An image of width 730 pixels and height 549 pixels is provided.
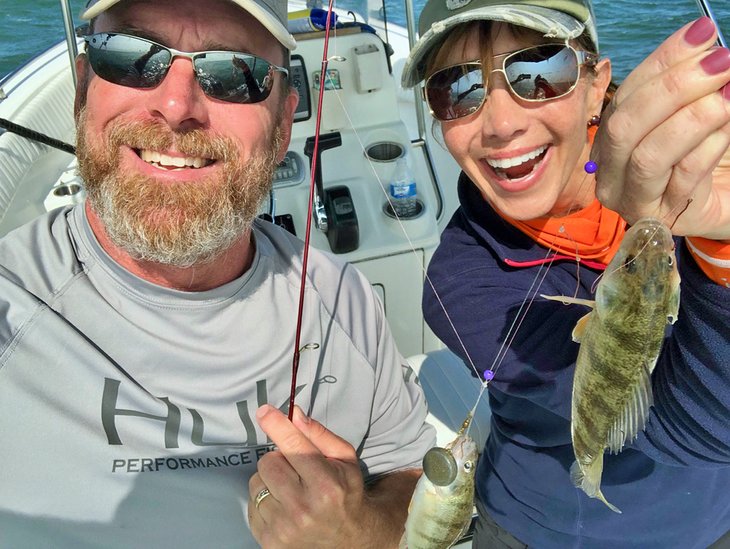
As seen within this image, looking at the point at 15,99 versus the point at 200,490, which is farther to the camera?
the point at 15,99

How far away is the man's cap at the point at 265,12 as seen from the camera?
1.56 metres

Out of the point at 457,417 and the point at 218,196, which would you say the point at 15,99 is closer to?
the point at 218,196

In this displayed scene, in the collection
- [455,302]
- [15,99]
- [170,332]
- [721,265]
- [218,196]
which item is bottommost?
[15,99]

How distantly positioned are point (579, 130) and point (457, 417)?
1.55 meters

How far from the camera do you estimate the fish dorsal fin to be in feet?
4.00

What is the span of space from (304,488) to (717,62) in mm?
1254

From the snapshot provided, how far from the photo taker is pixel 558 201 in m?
1.61

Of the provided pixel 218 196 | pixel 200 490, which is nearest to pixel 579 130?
pixel 218 196

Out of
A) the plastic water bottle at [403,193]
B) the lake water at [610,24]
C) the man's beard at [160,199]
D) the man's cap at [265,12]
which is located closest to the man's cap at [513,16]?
the man's cap at [265,12]

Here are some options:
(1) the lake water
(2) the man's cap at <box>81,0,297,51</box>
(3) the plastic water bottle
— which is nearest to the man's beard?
(2) the man's cap at <box>81,0,297,51</box>

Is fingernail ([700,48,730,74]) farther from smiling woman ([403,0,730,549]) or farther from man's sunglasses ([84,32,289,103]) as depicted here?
man's sunglasses ([84,32,289,103])

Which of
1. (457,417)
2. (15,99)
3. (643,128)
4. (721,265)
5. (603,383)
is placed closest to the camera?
(643,128)

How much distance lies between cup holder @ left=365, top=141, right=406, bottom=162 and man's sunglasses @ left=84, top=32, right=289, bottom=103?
2048mm

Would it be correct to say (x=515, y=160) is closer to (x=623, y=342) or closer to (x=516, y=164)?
(x=516, y=164)
